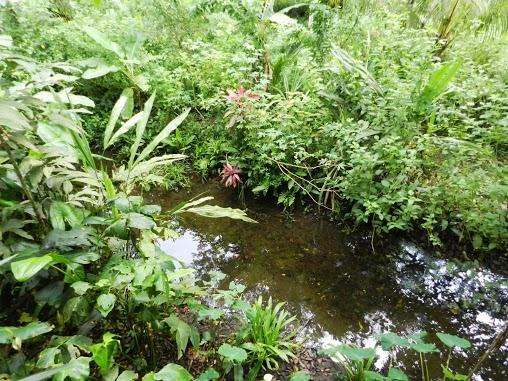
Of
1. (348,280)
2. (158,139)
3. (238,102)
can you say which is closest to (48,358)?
(158,139)

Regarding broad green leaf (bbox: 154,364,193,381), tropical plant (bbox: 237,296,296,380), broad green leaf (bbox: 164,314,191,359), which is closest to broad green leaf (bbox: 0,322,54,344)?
broad green leaf (bbox: 154,364,193,381)

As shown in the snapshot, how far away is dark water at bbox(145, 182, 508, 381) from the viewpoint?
242 centimetres

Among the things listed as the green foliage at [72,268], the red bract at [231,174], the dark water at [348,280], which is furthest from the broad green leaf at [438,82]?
the green foliage at [72,268]

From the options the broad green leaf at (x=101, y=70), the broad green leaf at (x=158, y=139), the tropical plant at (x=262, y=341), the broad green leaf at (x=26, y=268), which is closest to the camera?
the broad green leaf at (x=26, y=268)

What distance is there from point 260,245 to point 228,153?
115 centimetres

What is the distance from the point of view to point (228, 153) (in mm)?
3791

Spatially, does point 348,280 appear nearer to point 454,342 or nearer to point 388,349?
point 388,349

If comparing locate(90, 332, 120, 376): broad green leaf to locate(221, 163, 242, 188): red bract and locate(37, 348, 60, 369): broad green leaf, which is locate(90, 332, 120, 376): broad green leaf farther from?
locate(221, 163, 242, 188): red bract

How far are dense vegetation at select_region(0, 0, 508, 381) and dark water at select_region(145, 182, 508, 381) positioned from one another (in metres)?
0.21

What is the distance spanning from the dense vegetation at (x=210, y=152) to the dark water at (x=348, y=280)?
21 cm

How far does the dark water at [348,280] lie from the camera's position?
2422 millimetres

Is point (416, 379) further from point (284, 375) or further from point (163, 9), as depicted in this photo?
point (163, 9)

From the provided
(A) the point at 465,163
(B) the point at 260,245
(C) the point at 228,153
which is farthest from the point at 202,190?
(A) the point at 465,163

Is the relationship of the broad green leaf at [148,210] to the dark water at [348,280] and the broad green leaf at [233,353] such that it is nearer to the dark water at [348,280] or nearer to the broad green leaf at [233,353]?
the broad green leaf at [233,353]
